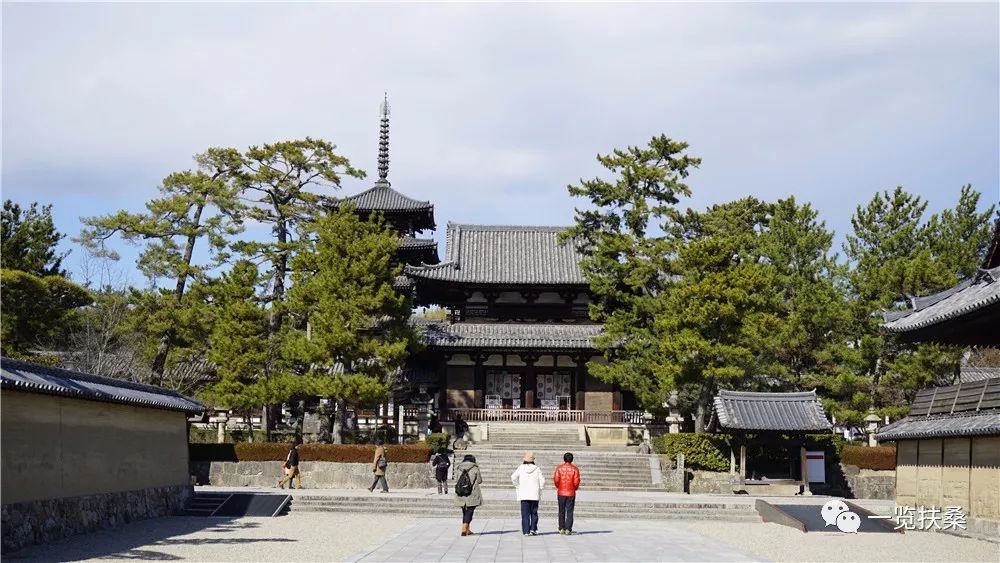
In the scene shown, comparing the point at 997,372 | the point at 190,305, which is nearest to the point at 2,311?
the point at 190,305

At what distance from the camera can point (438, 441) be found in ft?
123

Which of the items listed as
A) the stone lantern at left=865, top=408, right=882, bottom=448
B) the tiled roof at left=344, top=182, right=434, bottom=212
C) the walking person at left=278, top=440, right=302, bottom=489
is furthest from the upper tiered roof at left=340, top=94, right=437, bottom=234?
the stone lantern at left=865, top=408, right=882, bottom=448

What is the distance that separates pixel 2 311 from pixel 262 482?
33.9 feet

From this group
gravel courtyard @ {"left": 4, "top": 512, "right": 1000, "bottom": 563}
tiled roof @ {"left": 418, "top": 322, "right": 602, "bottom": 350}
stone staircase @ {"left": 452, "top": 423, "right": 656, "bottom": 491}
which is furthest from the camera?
tiled roof @ {"left": 418, "top": 322, "right": 602, "bottom": 350}

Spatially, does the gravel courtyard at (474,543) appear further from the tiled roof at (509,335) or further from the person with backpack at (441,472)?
the tiled roof at (509,335)

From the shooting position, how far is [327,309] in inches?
1393

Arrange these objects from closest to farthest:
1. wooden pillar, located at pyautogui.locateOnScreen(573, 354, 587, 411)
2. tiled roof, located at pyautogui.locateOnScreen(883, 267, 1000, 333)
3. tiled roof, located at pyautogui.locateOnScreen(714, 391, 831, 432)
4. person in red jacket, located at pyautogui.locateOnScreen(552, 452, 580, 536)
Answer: person in red jacket, located at pyautogui.locateOnScreen(552, 452, 580, 536) → tiled roof, located at pyautogui.locateOnScreen(883, 267, 1000, 333) → tiled roof, located at pyautogui.locateOnScreen(714, 391, 831, 432) → wooden pillar, located at pyautogui.locateOnScreen(573, 354, 587, 411)

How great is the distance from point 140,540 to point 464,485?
5895 mm

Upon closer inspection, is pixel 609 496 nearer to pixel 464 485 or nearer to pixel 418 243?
pixel 464 485

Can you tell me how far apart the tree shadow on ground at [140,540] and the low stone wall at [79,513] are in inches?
8.2

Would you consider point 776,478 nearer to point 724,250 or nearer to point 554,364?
point 724,250

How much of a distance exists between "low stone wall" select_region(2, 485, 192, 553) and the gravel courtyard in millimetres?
334

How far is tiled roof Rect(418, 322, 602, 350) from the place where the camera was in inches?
1751

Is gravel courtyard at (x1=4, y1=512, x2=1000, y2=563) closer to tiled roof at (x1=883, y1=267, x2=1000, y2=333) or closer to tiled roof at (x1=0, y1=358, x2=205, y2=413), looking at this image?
tiled roof at (x1=0, y1=358, x2=205, y2=413)
